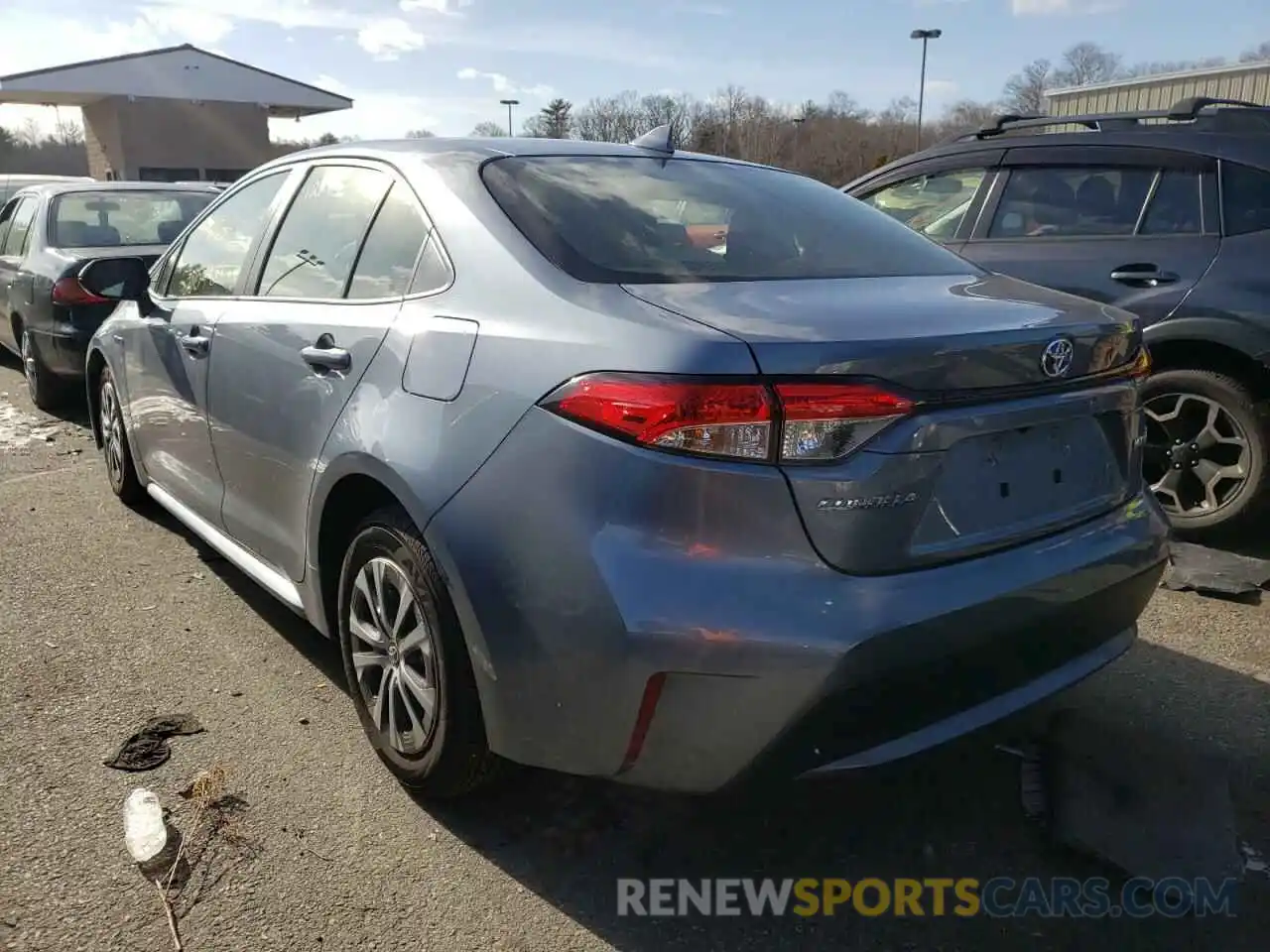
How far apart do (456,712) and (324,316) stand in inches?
46.8

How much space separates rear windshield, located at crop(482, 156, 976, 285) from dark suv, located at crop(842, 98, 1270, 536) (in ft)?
5.87

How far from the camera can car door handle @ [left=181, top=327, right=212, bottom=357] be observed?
3529 mm

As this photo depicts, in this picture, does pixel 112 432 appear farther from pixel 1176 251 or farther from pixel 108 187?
pixel 1176 251

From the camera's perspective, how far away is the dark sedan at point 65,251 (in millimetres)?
6719

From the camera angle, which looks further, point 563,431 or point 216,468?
point 216,468

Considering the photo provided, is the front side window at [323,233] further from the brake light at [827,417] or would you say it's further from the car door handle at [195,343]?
the brake light at [827,417]

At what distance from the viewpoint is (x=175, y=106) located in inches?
1453

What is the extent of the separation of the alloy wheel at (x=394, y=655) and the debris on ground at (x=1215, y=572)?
9.58ft

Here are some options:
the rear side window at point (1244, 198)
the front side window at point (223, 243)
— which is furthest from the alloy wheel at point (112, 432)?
the rear side window at point (1244, 198)

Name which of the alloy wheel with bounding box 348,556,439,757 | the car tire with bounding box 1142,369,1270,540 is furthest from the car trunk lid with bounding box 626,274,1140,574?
the car tire with bounding box 1142,369,1270,540

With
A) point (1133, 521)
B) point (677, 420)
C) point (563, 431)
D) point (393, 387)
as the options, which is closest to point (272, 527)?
point (393, 387)

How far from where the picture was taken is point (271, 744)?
9.78 feet

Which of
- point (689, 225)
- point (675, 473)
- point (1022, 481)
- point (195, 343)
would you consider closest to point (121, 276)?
point (195, 343)

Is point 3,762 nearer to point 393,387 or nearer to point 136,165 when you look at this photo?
point 393,387
